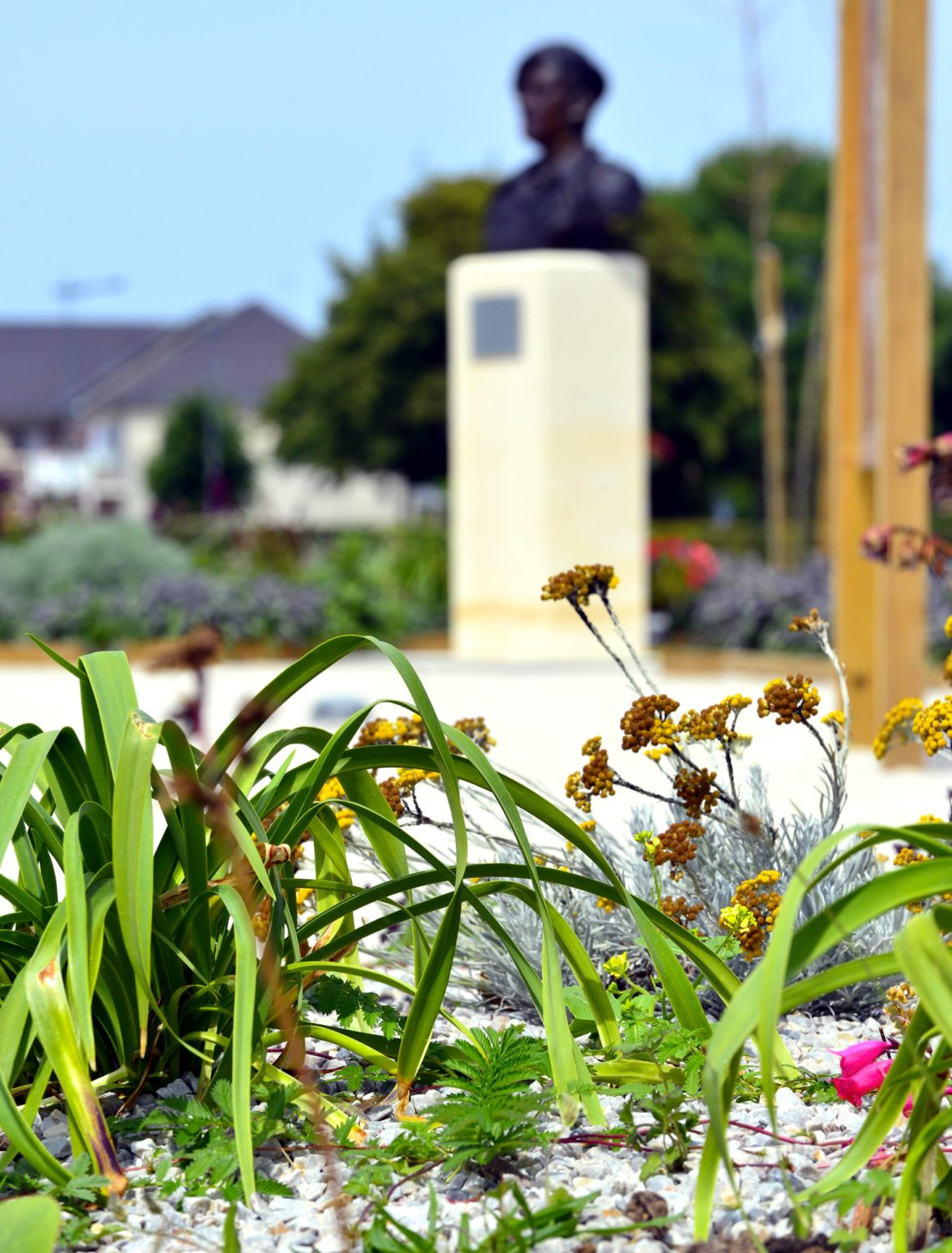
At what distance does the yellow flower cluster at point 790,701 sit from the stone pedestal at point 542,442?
844 centimetres

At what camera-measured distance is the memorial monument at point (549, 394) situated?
36.5 feet

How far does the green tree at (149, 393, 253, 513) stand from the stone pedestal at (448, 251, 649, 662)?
99.0 feet

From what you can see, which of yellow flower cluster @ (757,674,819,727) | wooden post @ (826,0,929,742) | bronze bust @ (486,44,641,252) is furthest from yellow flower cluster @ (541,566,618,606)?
bronze bust @ (486,44,641,252)

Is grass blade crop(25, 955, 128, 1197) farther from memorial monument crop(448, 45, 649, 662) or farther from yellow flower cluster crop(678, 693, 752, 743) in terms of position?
memorial monument crop(448, 45, 649, 662)

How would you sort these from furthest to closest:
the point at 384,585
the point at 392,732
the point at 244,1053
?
the point at 384,585
the point at 392,732
the point at 244,1053

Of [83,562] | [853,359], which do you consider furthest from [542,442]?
[853,359]

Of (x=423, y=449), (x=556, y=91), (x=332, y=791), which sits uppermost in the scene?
(x=556, y=91)

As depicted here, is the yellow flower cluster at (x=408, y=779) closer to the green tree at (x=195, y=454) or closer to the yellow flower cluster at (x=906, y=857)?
the yellow flower cluster at (x=906, y=857)

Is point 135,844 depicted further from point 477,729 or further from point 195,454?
point 195,454

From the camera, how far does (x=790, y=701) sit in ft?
7.87

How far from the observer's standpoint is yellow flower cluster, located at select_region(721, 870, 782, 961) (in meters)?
2.29

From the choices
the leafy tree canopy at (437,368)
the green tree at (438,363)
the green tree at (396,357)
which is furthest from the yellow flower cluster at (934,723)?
the green tree at (396,357)

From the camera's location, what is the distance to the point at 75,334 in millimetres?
62219

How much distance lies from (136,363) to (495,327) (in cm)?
4579
